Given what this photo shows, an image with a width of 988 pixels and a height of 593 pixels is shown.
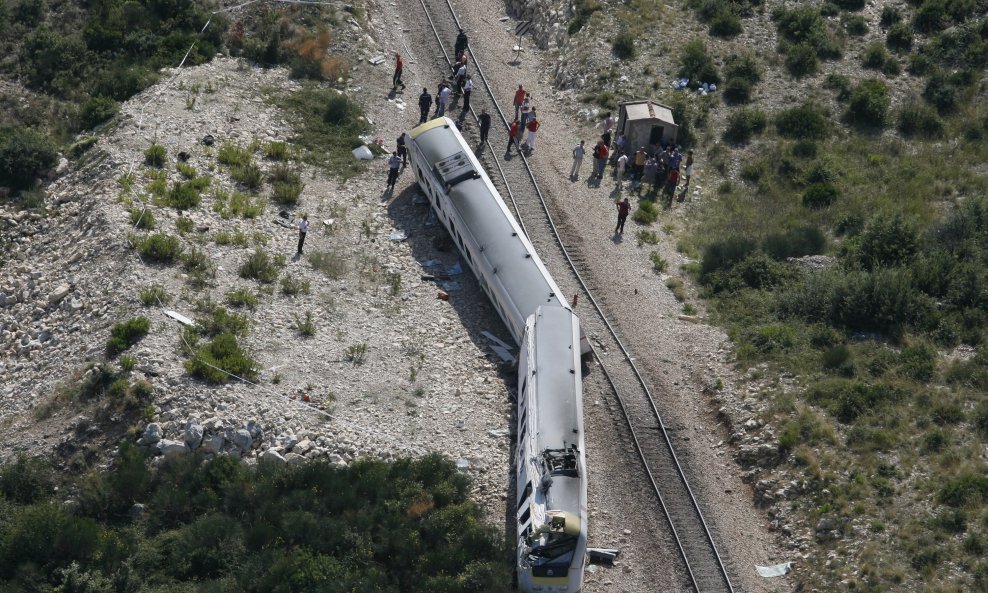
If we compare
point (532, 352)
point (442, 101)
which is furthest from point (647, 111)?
point (532, 352)

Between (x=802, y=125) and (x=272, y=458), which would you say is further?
(x=802, y=125)

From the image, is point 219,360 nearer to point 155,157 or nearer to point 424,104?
point 155,157

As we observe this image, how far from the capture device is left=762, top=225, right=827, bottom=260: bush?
33.0m

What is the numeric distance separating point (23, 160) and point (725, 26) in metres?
28.2

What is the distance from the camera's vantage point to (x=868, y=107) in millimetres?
39750

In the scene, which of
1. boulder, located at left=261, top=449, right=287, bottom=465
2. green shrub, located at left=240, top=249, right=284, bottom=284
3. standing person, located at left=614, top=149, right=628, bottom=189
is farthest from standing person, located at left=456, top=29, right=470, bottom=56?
boulder, located at left=261, top=449, right=287, bottom=465

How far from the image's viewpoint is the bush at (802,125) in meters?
39.1

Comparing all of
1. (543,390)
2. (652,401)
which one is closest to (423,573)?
(543,390)

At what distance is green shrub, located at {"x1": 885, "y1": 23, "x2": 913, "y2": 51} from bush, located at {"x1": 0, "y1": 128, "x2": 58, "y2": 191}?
3368 cm

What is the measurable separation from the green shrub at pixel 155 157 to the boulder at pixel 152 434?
12.2 metres

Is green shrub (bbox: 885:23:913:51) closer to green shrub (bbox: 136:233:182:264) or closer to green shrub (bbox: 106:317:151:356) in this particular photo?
green shrub (bbox: 136:233:182:264)

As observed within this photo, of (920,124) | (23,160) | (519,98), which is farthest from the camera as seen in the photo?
(920,124)

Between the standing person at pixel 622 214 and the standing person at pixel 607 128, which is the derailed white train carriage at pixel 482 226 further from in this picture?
the standing person at pixel 607 128

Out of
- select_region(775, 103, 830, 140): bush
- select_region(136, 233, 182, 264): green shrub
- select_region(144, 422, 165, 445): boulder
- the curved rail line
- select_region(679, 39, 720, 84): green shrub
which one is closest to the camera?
the curved rail line
